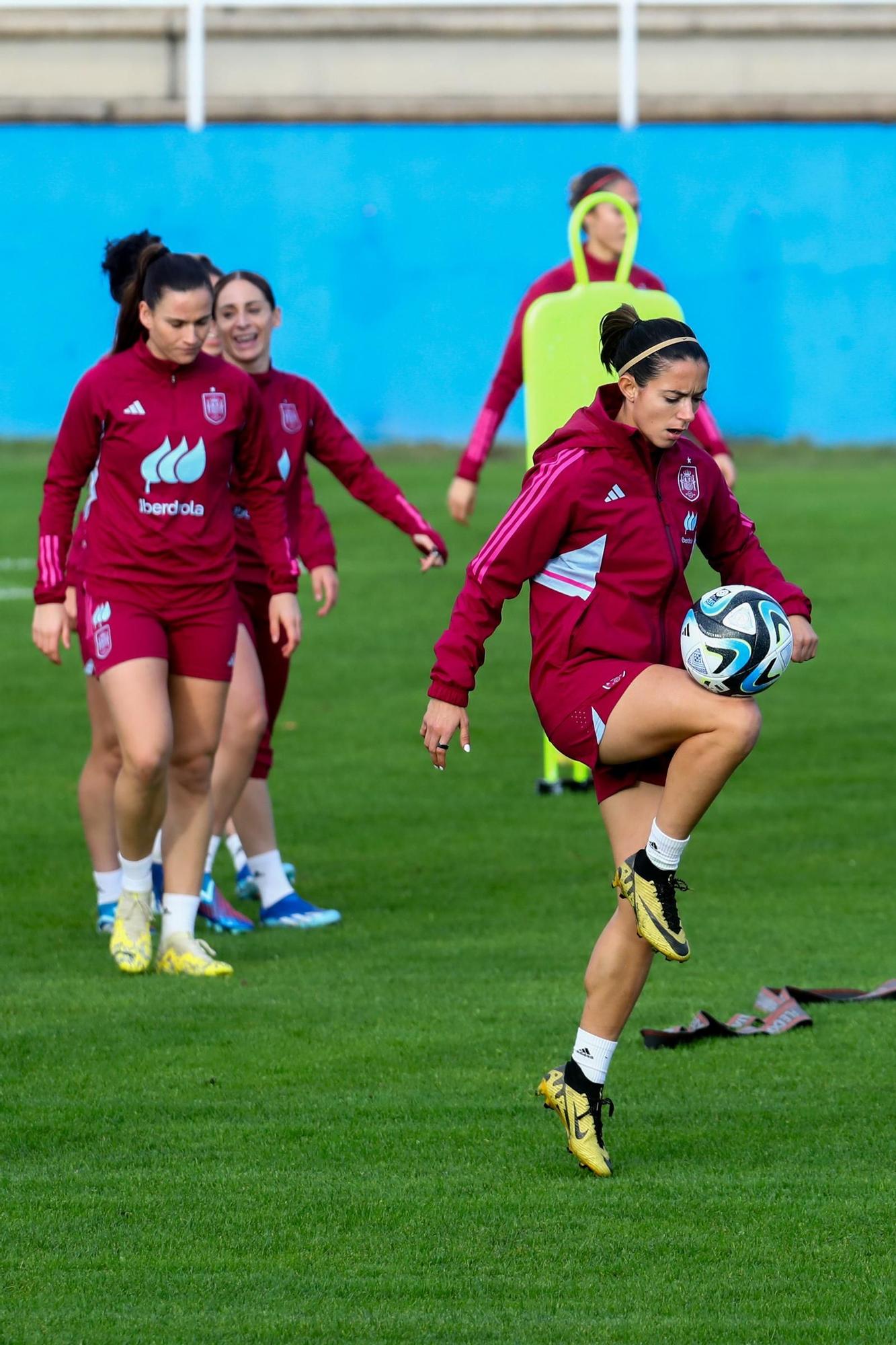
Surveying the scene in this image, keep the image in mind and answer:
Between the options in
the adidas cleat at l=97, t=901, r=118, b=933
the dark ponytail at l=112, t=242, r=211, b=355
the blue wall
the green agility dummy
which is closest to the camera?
the dark ponytail at l=112, t=242, r=211, b=355

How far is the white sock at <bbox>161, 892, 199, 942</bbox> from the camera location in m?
7.21

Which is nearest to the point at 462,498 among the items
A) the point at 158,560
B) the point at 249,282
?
the point at 249,282

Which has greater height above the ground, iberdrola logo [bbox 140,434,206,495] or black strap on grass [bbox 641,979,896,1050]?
iberdrola logo [bbox 140,434,206,495]

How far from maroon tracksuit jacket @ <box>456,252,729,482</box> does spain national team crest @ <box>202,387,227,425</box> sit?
293 centimetres

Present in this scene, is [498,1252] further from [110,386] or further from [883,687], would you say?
[883,687]

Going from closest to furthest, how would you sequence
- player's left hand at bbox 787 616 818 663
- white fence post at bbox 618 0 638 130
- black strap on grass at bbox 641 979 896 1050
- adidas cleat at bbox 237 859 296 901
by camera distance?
player's left hand at bbox 787 616 818 663, black strap on grass at bbox 641 979 896 1050, adidas cleat at bbox 237 859 296 901, white fence post at bbox 618 0 638 130

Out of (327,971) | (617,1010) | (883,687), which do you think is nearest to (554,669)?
(617,1010)

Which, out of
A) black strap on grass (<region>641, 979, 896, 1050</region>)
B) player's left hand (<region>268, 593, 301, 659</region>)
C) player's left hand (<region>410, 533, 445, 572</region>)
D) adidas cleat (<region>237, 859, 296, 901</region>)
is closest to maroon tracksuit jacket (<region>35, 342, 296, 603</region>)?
player's left hand (<region>268, 593, 301, 659</region>)

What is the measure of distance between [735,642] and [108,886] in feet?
11.9

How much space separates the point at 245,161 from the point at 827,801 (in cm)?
2397

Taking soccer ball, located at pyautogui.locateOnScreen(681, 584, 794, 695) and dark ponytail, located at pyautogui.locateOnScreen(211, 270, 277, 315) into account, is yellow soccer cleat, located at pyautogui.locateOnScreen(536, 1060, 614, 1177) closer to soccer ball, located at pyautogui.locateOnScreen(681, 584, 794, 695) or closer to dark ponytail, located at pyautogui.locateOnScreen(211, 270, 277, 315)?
soccer ball, located at pyautogui.locateOnScreen(681, 584, 794, 695)

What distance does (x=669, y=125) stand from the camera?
32.1m

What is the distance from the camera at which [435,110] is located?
33.1 m

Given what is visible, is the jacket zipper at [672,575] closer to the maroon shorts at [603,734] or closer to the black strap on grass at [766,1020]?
the maroon shorts at [603,734]
